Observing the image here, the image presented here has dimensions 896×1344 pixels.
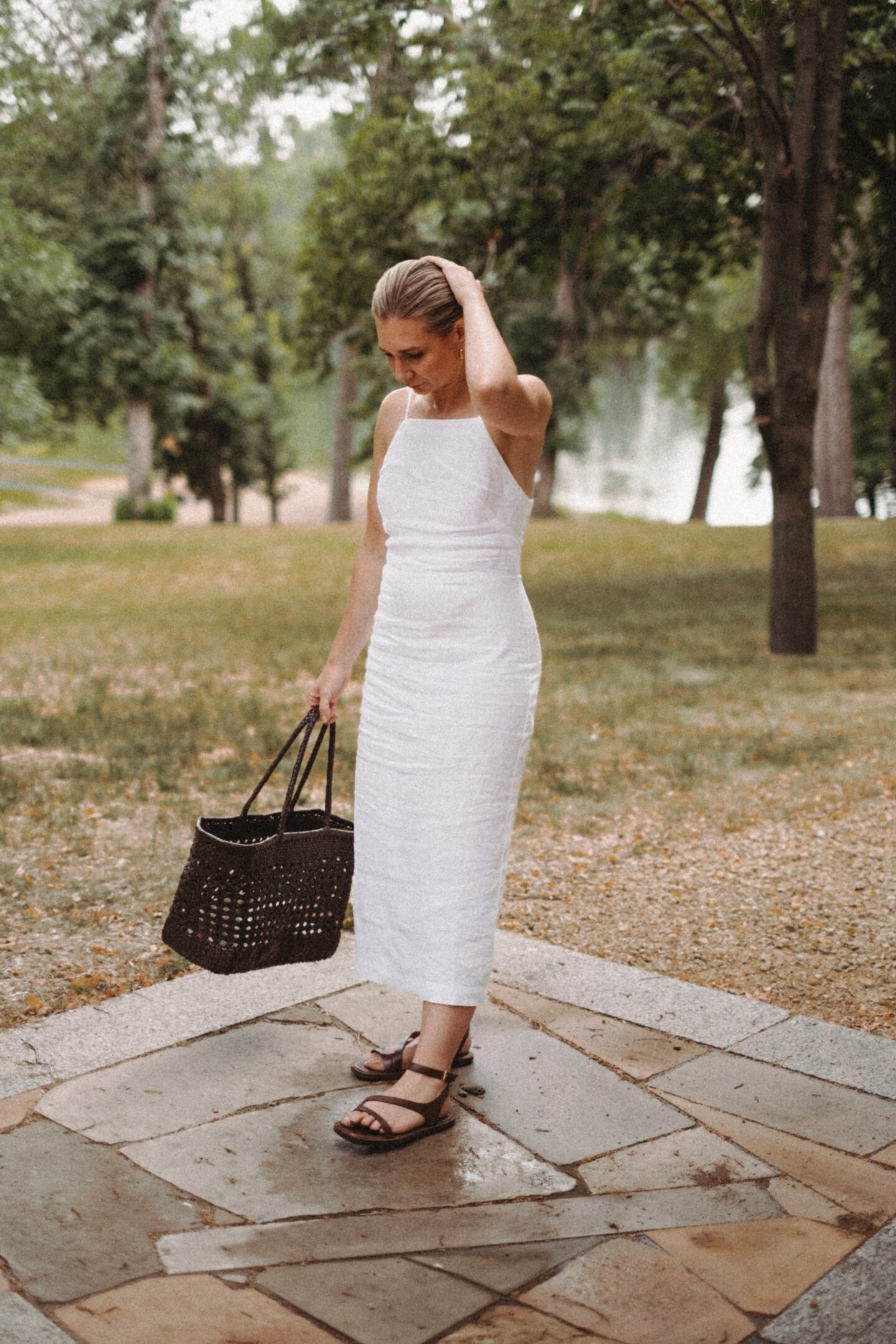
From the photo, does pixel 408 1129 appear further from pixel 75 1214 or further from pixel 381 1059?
pixel 75 1214

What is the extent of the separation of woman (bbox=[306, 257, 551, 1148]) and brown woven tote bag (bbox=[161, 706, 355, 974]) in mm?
225

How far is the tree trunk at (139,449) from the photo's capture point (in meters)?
33.1

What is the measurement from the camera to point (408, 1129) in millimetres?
3156

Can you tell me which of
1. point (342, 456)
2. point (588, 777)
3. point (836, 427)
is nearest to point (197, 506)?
point (342, 456)

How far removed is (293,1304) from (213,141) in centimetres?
3552

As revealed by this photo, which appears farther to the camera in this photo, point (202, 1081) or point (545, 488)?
point (545, 488)

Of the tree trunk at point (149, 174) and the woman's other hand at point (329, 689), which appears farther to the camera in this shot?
the tree trunk at point (149, 174)

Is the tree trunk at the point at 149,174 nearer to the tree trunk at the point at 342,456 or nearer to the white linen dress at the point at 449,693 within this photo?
the tree trunk at the point at 342,456

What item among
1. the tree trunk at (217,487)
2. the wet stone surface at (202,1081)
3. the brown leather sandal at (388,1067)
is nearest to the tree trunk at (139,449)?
the tree trunk at (217,487)

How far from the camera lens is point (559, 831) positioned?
21.2ft

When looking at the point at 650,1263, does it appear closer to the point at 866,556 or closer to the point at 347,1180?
the point at 347,1180

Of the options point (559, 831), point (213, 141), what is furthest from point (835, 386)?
point (559, 831)

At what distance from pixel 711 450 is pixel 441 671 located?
3515 centimetres

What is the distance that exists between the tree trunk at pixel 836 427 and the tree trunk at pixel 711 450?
9425mm
